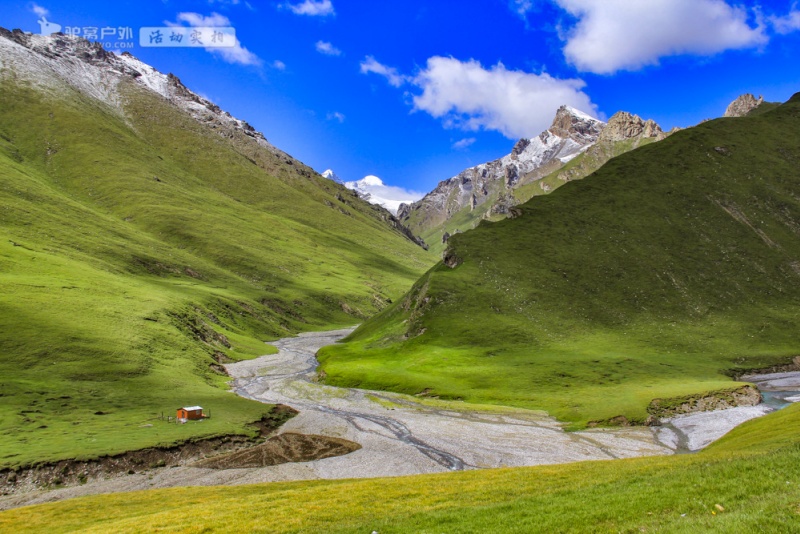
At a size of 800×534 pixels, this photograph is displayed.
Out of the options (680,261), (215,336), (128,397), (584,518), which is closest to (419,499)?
(584,518)

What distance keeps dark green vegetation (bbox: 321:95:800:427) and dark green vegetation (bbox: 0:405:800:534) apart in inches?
1913

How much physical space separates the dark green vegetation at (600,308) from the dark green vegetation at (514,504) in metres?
48.6

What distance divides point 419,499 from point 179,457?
146 ft

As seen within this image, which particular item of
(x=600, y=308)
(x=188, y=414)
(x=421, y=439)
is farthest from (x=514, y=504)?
(x=600, y=308)

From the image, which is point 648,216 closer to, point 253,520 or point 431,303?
point 431,303

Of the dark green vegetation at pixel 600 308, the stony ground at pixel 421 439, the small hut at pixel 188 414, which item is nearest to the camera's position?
the stony ground at pixel 421 439

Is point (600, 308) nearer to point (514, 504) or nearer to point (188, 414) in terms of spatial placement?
point (188, 414)

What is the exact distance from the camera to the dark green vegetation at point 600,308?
103 m

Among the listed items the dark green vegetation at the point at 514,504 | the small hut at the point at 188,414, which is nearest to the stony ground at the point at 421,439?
the dark green vegetation at the point at 514,504

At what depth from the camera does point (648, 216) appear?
187 metres

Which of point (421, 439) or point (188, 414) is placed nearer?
point (421, 439)

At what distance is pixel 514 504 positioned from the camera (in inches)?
1042

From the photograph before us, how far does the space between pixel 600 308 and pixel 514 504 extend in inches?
→ 5099

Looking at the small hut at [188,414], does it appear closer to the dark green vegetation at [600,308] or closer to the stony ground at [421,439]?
the stony ground at [421,439]
